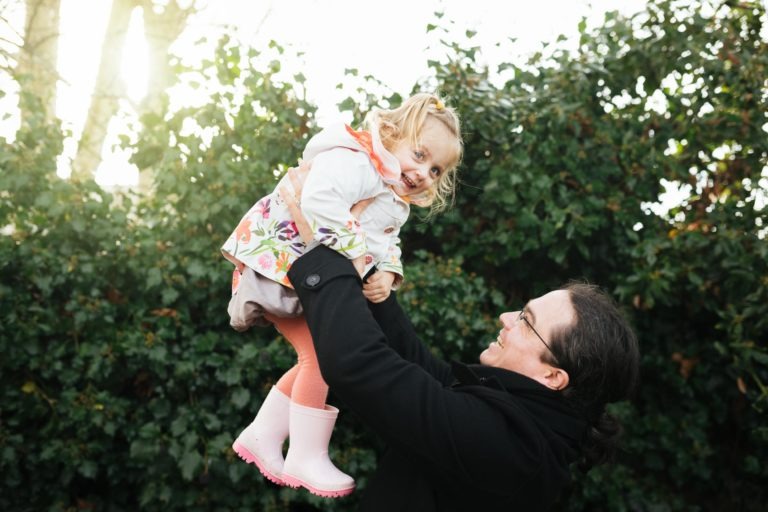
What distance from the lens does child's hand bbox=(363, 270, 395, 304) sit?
1.95m

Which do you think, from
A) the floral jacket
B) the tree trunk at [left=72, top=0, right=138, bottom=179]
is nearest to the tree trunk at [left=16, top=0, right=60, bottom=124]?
the tree trunk at [left=72, top=0, right=138, bottom=179]

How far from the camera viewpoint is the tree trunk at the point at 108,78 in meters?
7.87

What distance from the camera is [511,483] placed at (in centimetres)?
160

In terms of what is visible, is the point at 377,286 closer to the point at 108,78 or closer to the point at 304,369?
the point at 304,369

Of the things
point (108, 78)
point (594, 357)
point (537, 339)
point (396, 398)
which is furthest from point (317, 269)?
point (108, 78)

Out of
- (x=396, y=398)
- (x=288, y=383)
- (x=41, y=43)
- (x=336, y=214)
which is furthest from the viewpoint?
(x=41, y=43)

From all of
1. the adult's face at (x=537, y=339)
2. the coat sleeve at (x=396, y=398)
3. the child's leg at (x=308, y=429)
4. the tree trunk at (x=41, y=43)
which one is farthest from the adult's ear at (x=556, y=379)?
the tree trunk at (x=41, y=43)

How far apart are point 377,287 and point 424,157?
0.42 meters

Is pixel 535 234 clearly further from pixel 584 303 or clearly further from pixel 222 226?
pixel 584 303

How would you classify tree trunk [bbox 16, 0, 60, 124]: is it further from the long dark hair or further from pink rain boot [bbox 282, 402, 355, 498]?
the long dark hair

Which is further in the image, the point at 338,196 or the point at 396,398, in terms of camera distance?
the point at 338,196

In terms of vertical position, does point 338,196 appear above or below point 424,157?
below

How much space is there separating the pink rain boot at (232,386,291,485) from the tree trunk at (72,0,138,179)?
6.30 metres

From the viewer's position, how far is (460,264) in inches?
164
